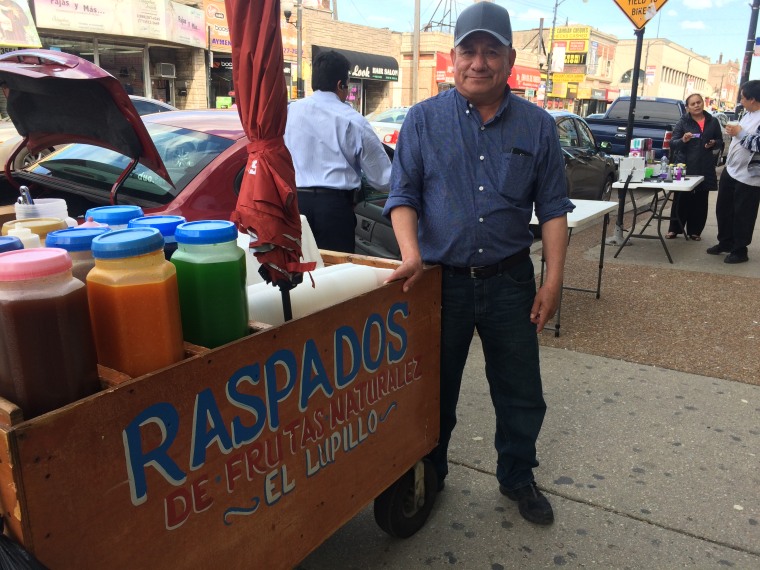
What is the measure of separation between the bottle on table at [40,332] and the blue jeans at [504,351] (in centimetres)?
148

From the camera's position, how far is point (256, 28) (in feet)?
5.22

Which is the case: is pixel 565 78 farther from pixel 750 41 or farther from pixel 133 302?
A: pixel 133 302

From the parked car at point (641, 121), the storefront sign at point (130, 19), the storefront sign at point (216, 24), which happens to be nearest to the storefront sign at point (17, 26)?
the storefront sign at point (130, 19)

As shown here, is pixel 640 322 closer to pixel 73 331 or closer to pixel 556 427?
pixel 556 427

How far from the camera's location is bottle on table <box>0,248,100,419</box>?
1.17m

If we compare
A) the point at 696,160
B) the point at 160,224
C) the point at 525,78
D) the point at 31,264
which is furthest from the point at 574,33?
the point at 31,264

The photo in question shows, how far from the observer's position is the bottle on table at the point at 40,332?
→ 3.84 ft

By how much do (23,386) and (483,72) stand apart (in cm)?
175

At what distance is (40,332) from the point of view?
119 centimetres

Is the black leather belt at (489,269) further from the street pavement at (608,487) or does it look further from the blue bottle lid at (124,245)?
the blue bottle lid at (124,245)

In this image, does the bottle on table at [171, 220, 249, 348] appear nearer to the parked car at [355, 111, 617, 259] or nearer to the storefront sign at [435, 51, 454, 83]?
the parked car at [355, 111, 617, 259]

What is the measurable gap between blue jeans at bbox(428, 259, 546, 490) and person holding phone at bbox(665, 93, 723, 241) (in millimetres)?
6463

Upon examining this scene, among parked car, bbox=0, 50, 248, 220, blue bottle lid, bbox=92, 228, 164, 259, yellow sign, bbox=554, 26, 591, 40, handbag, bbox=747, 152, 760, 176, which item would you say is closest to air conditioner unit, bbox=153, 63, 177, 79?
parked car, bbox=0, 50, 248, 220

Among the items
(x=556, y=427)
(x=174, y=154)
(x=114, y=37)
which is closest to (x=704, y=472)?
(x=556, y=427)
